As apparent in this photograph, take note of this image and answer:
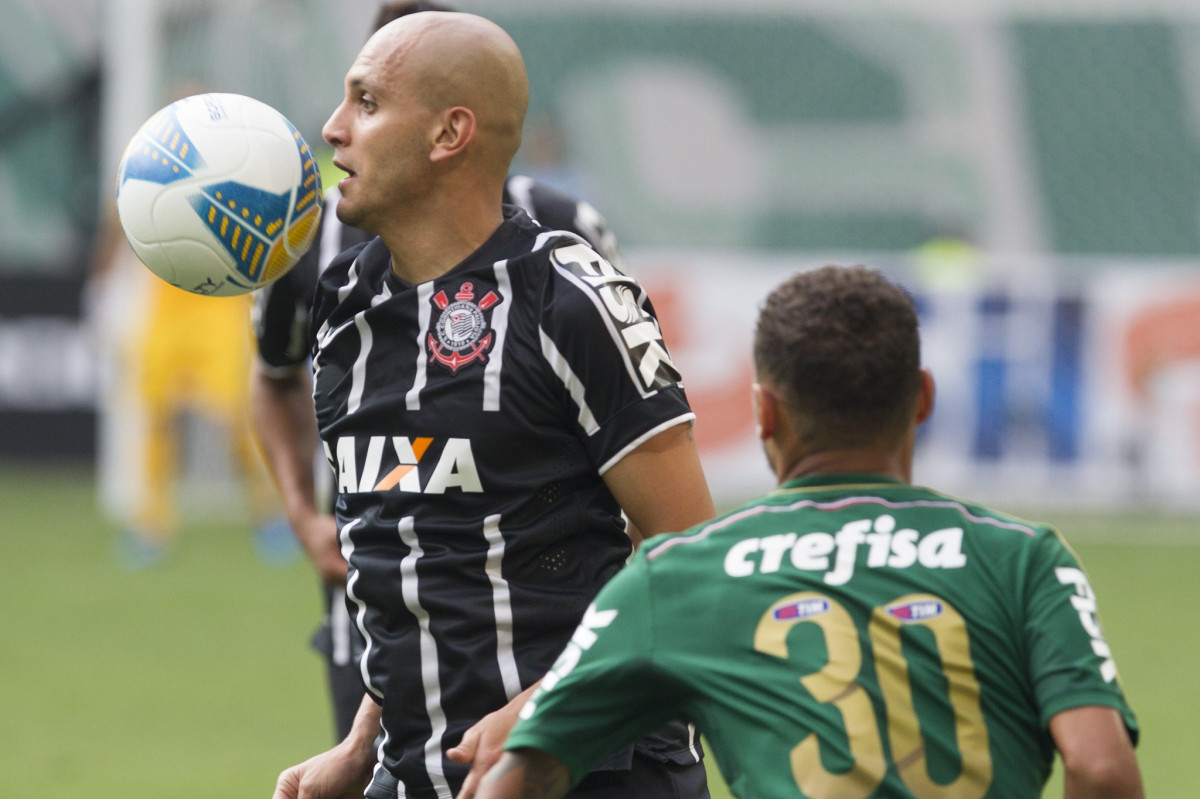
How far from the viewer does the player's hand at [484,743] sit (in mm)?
2385

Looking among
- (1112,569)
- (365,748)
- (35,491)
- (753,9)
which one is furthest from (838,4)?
Answer: (365,748)

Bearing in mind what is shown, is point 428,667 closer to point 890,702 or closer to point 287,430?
point 890,702

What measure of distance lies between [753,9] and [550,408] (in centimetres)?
1375

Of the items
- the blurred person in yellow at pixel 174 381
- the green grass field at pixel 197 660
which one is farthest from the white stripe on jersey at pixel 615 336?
the blurred person in yellow at pixel 174 381

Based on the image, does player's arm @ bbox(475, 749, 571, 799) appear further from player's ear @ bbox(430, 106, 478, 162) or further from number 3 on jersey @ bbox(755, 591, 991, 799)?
player's ear @ bbox(430, 106, 478, 162)

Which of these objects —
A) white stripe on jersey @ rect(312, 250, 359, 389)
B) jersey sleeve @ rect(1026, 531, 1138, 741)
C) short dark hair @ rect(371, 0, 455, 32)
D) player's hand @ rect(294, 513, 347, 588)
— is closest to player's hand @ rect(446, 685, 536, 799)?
white stripe on jersey @ rect(312, 250, 359, 389)

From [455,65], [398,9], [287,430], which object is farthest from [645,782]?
[398,9]

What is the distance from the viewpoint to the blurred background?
37.9 feet

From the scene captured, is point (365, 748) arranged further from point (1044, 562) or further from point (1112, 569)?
point (1112, 569)

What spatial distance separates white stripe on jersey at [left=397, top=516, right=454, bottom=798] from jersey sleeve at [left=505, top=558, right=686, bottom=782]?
38cm

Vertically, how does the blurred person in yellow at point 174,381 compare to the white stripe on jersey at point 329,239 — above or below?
below

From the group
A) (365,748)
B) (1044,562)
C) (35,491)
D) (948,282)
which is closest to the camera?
(1044,562)

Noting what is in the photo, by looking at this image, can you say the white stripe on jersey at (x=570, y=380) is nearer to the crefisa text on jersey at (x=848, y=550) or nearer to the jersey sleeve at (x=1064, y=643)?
the crefisa text on jersey at (x=848, y=550)

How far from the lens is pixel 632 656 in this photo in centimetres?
212
